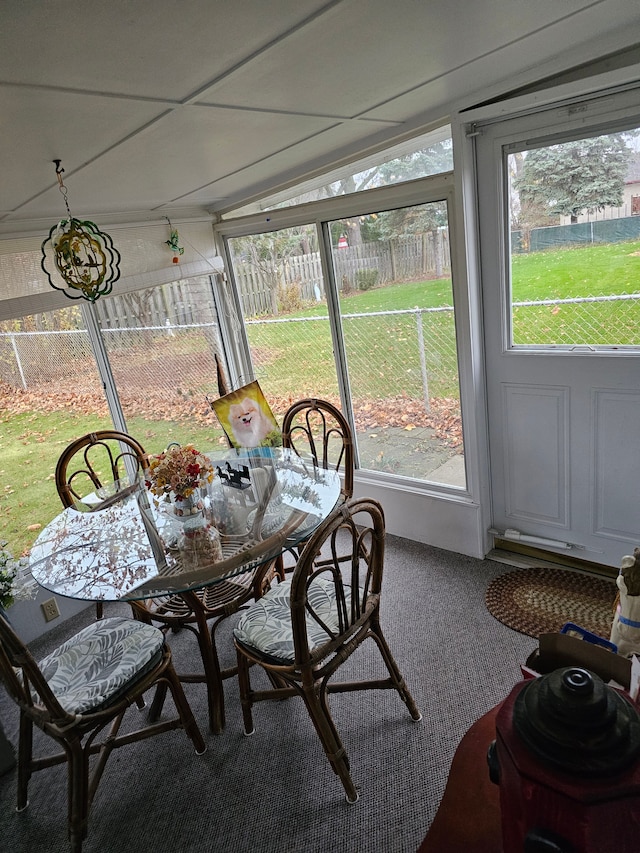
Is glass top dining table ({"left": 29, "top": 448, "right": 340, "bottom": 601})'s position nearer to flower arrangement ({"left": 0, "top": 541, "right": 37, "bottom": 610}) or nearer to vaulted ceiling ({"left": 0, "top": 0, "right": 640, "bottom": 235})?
flower arrangement ({"left": 0, "top": 541, "right": 37, "bottom": 610})

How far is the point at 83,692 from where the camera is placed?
67.0 inches

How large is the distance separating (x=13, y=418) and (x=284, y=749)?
89.6 inches

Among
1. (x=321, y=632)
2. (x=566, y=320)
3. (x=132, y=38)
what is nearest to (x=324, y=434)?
(x=321, y=632)

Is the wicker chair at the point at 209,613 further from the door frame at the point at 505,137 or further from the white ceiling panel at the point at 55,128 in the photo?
the door frame at the point at 505,137

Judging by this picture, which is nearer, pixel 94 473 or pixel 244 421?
pixel 94 473

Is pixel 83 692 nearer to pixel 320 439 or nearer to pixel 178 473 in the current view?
pixel 178 473

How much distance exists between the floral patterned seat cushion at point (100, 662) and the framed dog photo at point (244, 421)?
52.0 inches

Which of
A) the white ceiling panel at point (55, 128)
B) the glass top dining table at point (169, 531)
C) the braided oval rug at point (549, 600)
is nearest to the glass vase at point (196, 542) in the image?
the glass top dining table at point (169, 531)

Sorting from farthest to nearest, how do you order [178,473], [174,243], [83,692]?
1. [174,243]
2. [178,473]
3. [83,692]

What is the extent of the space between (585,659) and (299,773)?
1197 mm

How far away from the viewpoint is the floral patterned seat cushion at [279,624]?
1.76m

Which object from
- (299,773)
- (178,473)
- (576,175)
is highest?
(576,175)

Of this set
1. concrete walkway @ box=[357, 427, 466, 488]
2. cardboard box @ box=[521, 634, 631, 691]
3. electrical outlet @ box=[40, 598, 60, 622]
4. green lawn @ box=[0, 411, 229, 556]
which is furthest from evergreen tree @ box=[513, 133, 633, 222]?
electrical outlet @ box=[40, 598, 60, 622]

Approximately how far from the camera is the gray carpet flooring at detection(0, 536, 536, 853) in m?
1.66
